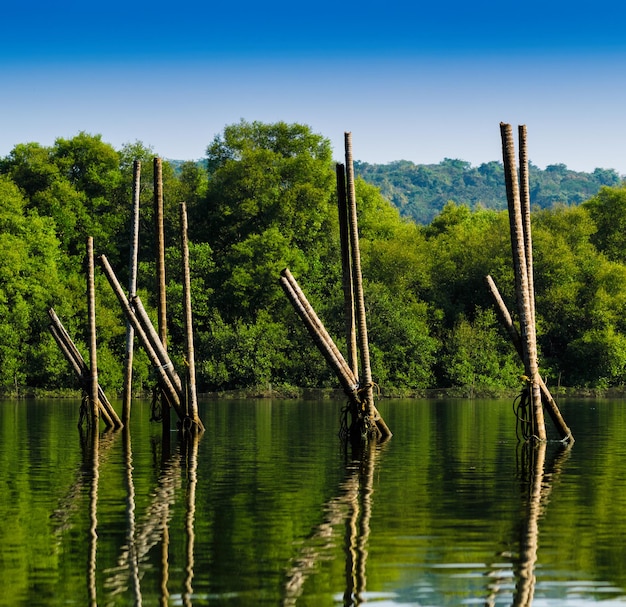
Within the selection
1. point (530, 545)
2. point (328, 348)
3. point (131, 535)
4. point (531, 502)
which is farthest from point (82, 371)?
point (530, 545)

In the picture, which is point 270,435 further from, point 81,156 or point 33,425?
point 81,156

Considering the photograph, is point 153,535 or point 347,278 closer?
point 153,535

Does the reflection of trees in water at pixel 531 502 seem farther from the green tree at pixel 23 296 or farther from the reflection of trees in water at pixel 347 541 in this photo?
the green tree at pixel 23 296

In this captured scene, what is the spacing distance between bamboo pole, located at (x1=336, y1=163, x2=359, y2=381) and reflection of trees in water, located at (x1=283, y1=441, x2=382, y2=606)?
8.97 meters

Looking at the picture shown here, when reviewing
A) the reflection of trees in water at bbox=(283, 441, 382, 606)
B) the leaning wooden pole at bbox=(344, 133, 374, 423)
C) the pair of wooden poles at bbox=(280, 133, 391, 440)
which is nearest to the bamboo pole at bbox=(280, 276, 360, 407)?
the pair of wooden poles at bbox=(280, 133, 391, 440)

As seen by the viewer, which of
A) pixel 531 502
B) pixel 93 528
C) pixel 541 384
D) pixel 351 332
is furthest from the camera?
pixel 351 332

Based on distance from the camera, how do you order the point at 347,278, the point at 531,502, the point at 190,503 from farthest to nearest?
the point at 347,278, the point at 531,502, the point at 190,503

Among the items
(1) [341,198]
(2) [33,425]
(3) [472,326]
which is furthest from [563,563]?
(3) [472,326]

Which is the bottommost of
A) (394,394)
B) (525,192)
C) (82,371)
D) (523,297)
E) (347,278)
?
(394,394)

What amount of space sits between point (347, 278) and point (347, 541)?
716 inches

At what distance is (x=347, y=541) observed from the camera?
15.5 meters

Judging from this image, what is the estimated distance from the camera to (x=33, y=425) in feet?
142

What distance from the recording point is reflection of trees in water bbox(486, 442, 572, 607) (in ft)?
41.3

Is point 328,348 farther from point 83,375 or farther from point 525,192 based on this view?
point 83,375
